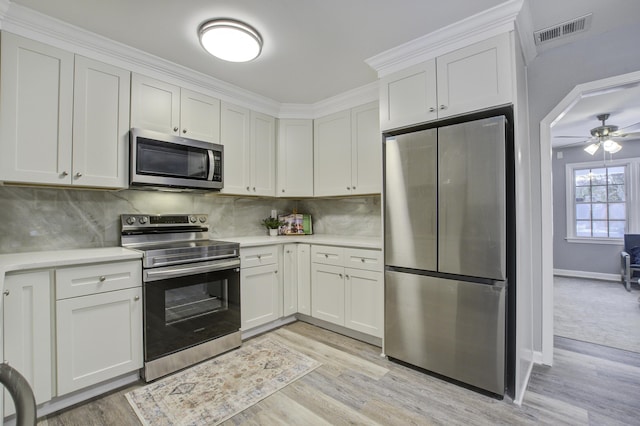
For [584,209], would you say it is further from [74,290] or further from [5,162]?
[5,162]

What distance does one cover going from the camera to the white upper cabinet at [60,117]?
1.91 meters

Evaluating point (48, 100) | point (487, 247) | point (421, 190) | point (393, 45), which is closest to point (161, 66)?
point (48, 100)

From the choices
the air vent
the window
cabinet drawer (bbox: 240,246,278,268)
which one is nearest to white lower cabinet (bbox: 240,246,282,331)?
cabinet drawer (bbox: 240,246,278,268)

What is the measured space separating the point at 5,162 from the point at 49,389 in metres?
1.40

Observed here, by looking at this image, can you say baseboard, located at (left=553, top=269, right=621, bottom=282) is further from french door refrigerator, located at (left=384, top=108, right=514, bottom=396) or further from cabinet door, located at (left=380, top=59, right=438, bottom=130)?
cabinet door, located at (left=380, top=59, right=438, bottom=130)

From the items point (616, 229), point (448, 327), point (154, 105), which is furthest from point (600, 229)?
point (154, 105)

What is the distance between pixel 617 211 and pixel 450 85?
5563 mm

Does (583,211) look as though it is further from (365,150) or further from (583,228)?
(365,150)

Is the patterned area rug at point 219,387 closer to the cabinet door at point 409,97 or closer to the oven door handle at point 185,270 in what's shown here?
Result: the oven door handle at point 185,270

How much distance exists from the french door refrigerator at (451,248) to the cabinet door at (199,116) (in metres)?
1.66

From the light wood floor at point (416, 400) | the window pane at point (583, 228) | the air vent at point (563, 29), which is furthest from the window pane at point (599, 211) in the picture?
the air vent at point (563, 29)

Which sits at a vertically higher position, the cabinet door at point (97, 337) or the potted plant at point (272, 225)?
the potted plant at point (272, 225)

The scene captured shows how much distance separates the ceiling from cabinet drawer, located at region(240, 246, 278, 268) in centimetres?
164

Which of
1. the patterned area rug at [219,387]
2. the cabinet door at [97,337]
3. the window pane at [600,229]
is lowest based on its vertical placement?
the patterned area rug at [219,387]
